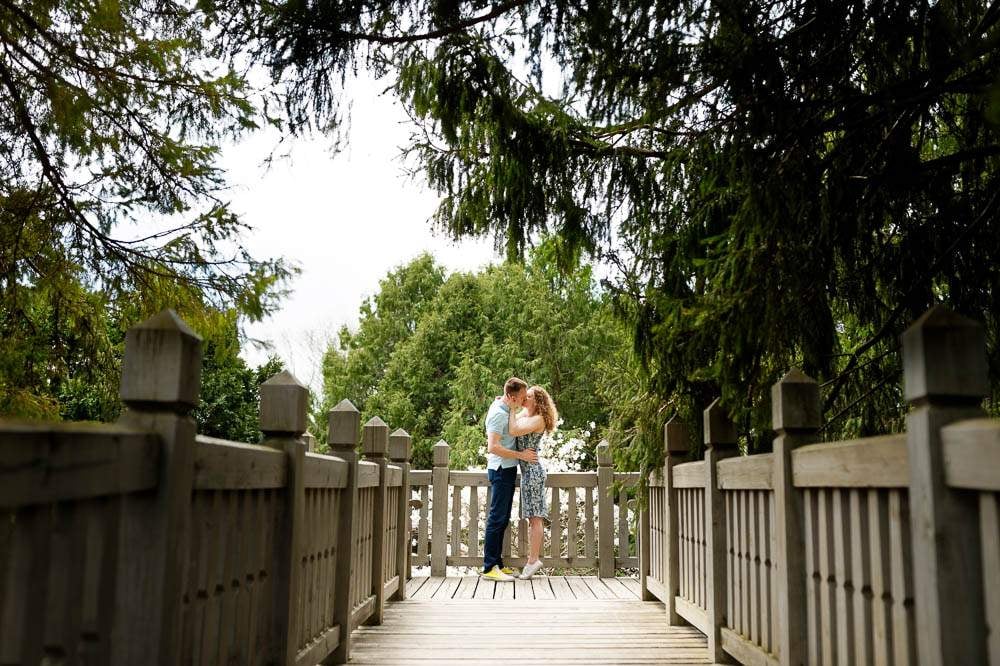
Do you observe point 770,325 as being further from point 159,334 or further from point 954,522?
point 159,334

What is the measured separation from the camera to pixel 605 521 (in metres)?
8.73

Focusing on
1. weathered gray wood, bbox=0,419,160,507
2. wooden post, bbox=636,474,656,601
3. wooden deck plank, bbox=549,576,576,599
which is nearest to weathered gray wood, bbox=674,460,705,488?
wooden post, bbox=636,474,656,601

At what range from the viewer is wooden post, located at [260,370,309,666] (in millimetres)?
3139

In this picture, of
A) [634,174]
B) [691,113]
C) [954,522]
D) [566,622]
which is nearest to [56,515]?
[954,522]

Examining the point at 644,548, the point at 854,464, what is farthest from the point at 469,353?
the point at 854,464

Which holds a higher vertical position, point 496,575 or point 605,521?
point 605,521

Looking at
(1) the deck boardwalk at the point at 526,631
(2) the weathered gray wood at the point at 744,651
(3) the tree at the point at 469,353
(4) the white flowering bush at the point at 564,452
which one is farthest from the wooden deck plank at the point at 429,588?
(3) the tree at the point at 469,353

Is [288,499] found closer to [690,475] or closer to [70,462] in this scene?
[70,462]

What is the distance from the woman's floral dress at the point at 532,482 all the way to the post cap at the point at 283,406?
478 centimetres

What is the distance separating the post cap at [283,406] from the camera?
3.26 m

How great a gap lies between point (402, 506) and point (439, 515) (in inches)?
72.9

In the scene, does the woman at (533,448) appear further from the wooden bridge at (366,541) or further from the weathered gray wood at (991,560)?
the weathered gray wood at (991,560)

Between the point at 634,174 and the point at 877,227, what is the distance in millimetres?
1209

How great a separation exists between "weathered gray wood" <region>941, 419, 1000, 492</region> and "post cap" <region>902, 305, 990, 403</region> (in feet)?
0.32
